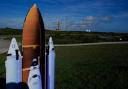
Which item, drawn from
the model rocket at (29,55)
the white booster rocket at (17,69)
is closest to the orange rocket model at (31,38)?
the model rocket at (29,55)

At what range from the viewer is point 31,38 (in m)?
5.59

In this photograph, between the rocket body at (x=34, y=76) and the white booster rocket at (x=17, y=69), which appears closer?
the white booster rocket at (x=17, y=69)

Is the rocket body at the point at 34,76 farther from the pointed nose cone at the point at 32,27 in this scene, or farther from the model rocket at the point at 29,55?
the pointed nose cone at the point at 32,27

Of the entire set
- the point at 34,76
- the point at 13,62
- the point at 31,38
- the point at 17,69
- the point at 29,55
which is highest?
the point at 31,38

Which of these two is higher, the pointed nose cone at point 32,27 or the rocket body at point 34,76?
the pointed nose cone at point 32,27

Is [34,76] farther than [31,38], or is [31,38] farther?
[34,76]

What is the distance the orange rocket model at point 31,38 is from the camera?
5582mm

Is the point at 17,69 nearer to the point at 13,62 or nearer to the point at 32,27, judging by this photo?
the point at 13,62

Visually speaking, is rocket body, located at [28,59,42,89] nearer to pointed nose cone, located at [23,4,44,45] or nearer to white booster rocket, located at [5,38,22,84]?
white booster rocket, located at [5,38,22,84]

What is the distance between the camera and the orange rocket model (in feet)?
18.3

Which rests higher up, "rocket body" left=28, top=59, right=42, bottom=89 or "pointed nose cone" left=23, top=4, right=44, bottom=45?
"pointed nose cone" left=23, top=4, right=44, bottom=45

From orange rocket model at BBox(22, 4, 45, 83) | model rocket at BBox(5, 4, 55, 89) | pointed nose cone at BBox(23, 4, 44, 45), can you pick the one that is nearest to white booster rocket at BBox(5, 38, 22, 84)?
model rocket at BBox(5, 4, 55, 89)

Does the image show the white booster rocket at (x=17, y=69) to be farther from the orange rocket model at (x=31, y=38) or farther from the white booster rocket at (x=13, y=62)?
the orange rocket model at (x=31, y=38)

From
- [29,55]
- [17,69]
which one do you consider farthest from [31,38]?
[17,69]
